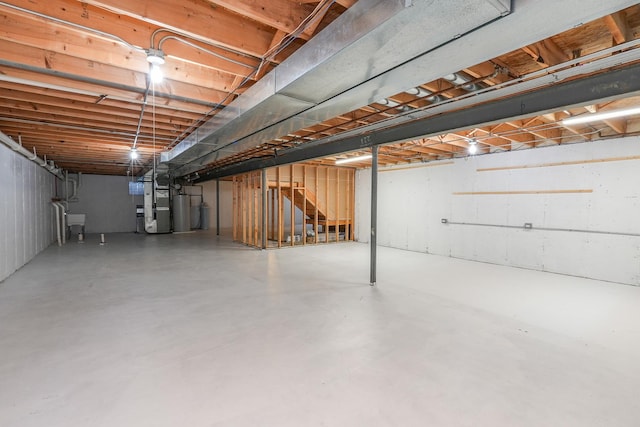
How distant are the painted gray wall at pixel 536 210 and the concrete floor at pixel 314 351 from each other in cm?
65

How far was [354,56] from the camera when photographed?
5.82ft

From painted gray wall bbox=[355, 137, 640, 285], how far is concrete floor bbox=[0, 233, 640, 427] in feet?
2.14

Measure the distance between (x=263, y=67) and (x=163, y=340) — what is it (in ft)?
8.32

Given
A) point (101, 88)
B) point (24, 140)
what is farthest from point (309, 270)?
point (24, 140)

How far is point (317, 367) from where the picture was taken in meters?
2.20

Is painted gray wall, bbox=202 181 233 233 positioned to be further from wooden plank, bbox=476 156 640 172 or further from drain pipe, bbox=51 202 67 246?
wooden plank, bbox=476 156 640 172

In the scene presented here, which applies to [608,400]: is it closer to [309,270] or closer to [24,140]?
[309,270]

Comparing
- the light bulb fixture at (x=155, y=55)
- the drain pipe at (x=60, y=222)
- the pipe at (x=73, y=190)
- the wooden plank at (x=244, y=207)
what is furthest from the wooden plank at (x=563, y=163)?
the pipe at (x=73, y=190)

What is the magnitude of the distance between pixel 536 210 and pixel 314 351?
5.28 metres

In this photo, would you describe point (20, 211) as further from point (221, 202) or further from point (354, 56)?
point (221, 202)

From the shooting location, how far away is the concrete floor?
1.75 m

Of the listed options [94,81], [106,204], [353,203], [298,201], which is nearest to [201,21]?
[94,81]

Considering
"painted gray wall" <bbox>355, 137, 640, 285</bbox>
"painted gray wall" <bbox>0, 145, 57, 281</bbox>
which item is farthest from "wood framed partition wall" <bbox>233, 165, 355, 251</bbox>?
"painted gray wall" <bbox>0, 145, 57, 281</bbox>

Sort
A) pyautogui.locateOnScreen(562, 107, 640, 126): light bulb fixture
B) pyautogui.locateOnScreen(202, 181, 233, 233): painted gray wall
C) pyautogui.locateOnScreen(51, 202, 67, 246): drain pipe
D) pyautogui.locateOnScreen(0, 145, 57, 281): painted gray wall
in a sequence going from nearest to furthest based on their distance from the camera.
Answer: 1. pyautogui.locateOnScreen(562, 107, 640, 126): light bulb fixture
2. pyautogui.locateOnScreen(0, 145, 57, 281): painted gray wall
3. pyautogui.locateOnScreen(51, 202, 67, 246): drain pipe
4. pyautogui.locateOnScreen(202, 181, 233, 233): painted gray wall
